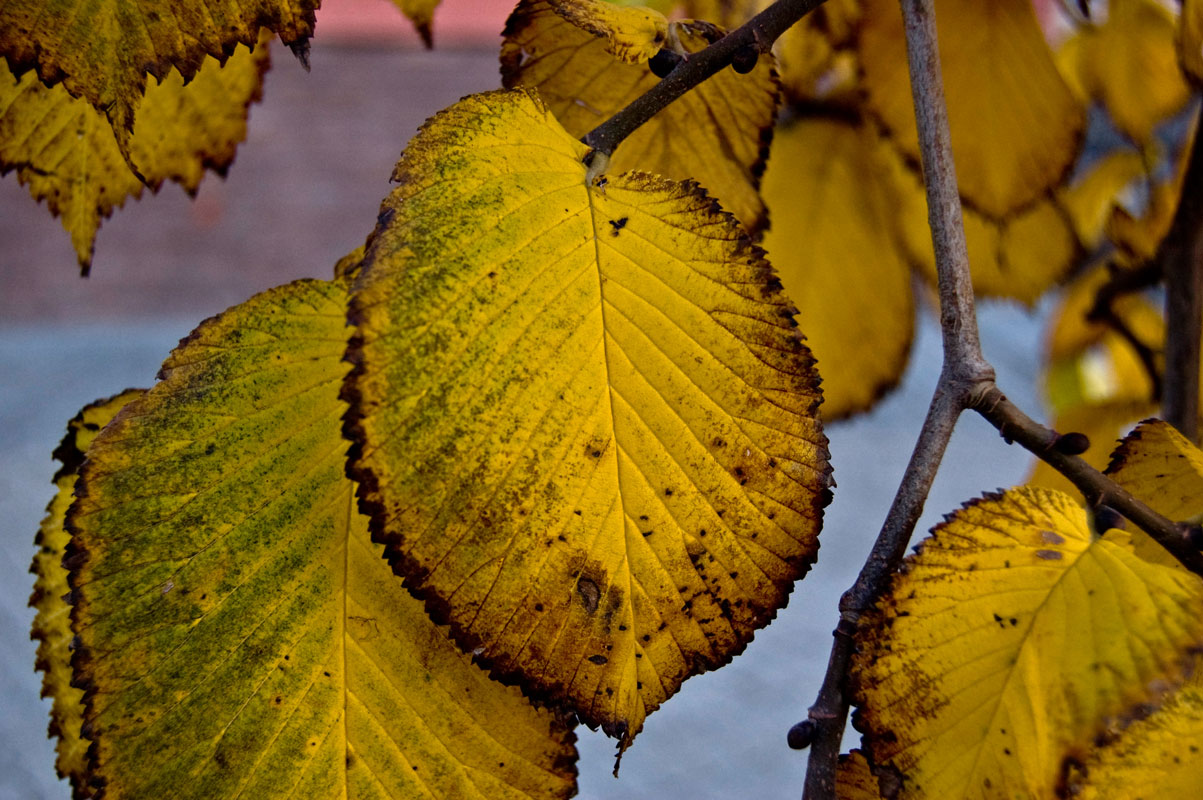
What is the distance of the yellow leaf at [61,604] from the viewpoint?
31 centimetres

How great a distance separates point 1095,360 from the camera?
1.31 metres

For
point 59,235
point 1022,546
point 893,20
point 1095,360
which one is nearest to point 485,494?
point 1022,546

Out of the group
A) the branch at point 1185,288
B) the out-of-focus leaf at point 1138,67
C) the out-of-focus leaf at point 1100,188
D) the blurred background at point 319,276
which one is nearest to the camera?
the branch at point 1185,288

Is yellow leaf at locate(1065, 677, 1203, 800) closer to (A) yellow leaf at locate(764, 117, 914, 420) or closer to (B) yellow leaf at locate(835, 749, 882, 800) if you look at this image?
(B) yellow leaf at locate(835, 749, 882, 800)

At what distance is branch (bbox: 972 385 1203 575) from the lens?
0.23 m

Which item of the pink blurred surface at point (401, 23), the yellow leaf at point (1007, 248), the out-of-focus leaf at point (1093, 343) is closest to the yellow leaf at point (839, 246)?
the yellow leaf at point (1007, 248)

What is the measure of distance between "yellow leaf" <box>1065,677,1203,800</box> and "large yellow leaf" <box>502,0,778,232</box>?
0.18 meters

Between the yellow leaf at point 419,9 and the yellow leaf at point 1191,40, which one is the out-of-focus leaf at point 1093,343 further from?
the yellow leaf at point 419,9

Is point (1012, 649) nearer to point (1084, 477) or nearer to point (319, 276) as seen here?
point (1084, 477)

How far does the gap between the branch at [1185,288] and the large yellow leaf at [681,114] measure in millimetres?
201

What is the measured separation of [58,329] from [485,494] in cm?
237

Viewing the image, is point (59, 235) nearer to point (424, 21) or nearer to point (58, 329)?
point (58, 329)

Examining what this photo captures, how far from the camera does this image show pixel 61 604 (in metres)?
0.32

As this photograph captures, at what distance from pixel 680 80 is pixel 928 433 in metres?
0.10
